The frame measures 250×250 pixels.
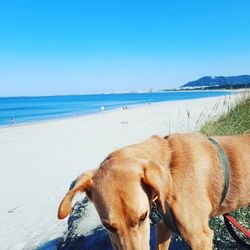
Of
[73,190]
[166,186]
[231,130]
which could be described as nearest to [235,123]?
[231,130]

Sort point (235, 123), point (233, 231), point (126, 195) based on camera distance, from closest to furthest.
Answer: point (126, 195), point (233, 231), point (235, 123)

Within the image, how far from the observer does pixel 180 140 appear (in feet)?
13.3

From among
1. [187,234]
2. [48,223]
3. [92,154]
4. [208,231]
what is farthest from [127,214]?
[92,154]

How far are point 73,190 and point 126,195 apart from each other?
51 cm

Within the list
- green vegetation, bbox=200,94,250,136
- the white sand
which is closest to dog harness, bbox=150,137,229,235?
the white sand

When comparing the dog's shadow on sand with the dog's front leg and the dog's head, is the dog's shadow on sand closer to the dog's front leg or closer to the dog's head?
the dog's front leg

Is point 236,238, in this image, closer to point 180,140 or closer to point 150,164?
point 180,140

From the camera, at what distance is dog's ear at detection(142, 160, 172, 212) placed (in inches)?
129

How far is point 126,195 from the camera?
3.21 meters

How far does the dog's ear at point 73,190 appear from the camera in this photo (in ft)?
10.7

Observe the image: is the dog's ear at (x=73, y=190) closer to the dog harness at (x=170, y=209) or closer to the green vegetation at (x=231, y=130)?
the dog harness at (x=170, y=209)

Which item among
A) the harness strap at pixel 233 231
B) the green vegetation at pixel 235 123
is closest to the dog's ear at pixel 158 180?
the harness strap at pixel 233 231

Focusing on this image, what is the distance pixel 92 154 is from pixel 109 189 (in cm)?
911

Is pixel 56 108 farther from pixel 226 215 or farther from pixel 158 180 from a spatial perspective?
pixel 158 180
